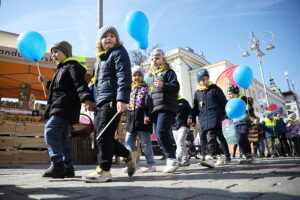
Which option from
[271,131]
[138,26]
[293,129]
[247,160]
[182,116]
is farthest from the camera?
[293,129]

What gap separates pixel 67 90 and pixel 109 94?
689 millimetres

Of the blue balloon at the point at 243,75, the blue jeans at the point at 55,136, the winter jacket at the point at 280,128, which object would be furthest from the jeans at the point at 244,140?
the winter jacket at the point at 280,128

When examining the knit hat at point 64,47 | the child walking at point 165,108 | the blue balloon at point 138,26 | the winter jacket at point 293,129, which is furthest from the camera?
the winter jacket at point 293,129

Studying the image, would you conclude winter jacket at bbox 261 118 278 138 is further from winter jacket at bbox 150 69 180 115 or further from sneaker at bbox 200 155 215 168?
winter jacket at bbox 150 69 180 115

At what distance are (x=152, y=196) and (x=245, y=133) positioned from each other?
12.9ft

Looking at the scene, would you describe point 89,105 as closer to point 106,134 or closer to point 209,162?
point 106,134

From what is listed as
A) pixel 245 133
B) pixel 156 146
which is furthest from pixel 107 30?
pixel 156 146

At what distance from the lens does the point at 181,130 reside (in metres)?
4.48

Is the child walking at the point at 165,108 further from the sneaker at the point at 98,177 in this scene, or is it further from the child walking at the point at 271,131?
the child walking at the point at 271,131

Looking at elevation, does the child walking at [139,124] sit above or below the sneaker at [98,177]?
above

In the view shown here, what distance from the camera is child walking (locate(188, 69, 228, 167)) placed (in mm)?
3846

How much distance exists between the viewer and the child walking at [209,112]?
3846 mm

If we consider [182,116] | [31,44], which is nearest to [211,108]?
[182,116]

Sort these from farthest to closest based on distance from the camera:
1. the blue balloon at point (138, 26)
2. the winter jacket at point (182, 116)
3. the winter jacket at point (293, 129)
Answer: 1. the winter jacket at point (293, 129)
2. the winter jacket at point (182, 116)
3. the blue balloon at point (138, 26)
